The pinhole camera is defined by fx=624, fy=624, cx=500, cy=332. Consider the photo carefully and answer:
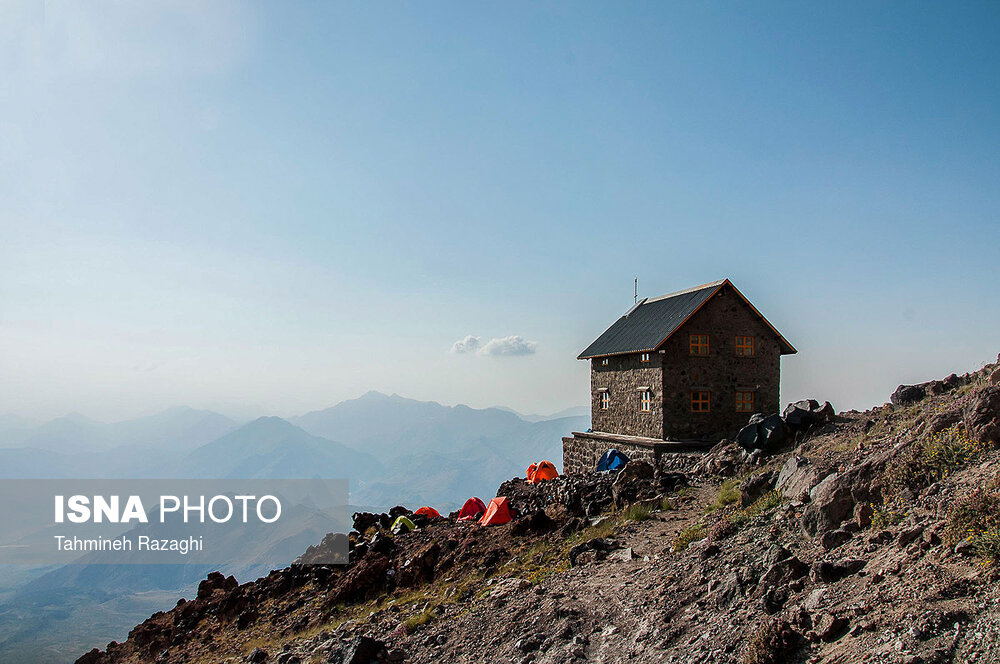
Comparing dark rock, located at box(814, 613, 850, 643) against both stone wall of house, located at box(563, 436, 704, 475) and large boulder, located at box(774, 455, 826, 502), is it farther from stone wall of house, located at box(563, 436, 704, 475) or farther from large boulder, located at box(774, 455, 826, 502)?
stone wall of house, located at box(563, 436, 704, 475)

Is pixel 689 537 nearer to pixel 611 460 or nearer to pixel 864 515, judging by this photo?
pixel 864 515

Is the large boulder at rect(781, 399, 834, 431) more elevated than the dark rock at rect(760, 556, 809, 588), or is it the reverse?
the large boulder at rect(781, 399, 834, 431)

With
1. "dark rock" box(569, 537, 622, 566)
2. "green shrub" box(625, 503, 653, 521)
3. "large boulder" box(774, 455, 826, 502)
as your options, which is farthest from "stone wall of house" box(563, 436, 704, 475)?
"dark rock" box(569, 537, 622, 566)

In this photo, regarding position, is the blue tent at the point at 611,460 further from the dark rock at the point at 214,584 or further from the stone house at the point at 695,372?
the dark rock at the point at 214,584

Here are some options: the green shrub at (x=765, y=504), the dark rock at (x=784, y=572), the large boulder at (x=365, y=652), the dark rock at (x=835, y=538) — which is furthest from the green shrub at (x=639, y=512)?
the large boulder at (x=365, y=652)

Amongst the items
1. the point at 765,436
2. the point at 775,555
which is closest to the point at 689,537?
the point at 775,555

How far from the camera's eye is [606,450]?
30.9 m

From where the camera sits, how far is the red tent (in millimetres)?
22391

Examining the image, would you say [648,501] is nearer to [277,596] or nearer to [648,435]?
[277,596]

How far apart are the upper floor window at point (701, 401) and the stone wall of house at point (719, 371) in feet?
0.54

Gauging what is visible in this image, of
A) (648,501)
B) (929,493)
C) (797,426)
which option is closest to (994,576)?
(929,493)

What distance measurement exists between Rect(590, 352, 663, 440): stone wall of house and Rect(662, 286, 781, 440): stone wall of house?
0.65 meters

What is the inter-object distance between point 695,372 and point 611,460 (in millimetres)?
5547

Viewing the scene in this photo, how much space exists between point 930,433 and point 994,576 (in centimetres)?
422
